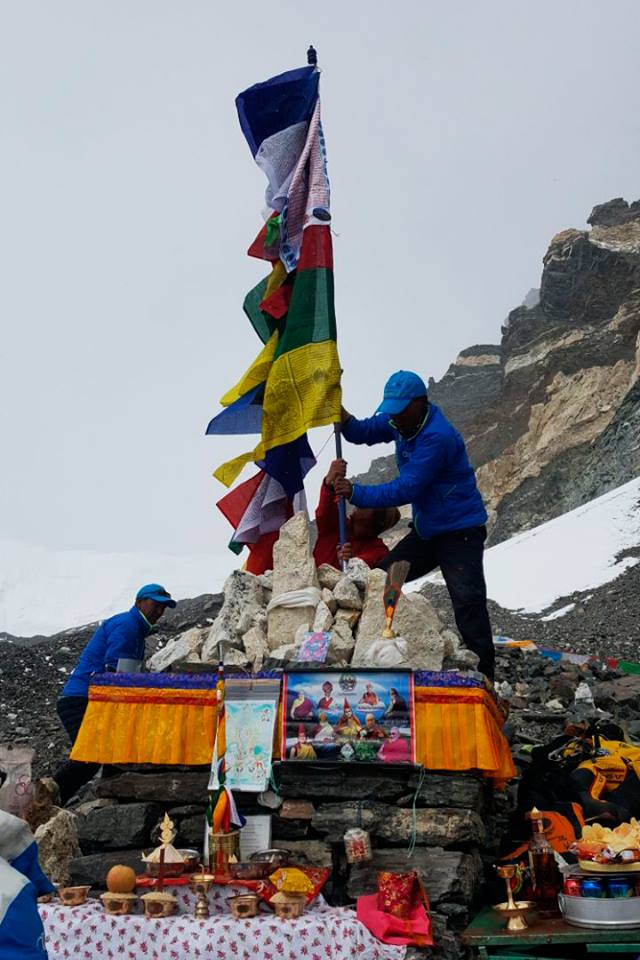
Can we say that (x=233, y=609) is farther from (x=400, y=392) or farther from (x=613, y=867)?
(x=613, y=867)

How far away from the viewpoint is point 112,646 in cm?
714

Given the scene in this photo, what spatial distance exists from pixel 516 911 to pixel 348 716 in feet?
4.34

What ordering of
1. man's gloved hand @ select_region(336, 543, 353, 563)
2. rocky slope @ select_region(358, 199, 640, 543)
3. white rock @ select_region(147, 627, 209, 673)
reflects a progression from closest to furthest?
white rock @ select_region(147, 627, 209, 673) → man's gloved hand @ select_region(336, 543, 353, 563) → rocky slope @ select_region(358, 199, 640, 543)

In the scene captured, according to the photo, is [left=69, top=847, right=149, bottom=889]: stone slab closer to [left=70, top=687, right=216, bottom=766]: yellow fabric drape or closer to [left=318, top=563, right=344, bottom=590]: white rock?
[left=70, top=687, right=216, bottom=766]: yellow fabric drape

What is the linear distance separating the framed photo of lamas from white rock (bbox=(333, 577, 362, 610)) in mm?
864

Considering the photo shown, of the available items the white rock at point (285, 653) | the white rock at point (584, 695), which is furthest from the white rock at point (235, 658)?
the white rock at point (584, 695)

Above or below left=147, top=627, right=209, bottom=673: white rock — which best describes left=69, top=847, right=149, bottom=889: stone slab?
below

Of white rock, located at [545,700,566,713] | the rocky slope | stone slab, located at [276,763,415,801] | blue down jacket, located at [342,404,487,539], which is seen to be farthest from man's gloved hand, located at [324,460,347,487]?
the rocky slope

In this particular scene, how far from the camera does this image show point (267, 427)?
286 inches

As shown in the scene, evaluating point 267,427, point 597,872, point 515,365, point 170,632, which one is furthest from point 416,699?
point 515,365

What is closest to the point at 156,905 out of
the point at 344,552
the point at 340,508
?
the point at 344,552

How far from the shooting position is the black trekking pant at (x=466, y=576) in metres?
6.59

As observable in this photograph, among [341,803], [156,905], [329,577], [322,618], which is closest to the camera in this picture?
[156,905]

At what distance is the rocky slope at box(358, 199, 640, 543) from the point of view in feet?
172
